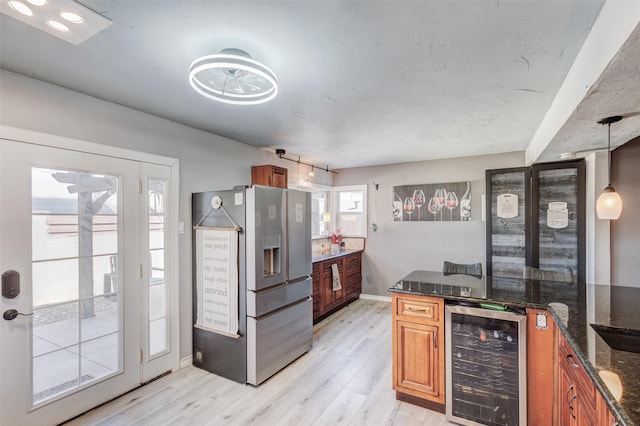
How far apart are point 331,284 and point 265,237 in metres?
2.06

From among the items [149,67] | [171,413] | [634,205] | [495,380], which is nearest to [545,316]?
[495,380]

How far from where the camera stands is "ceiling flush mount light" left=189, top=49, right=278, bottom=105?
5.06ft

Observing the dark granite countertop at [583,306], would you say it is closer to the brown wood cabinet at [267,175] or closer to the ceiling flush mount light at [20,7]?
the brown wood cabinet at [267,175]

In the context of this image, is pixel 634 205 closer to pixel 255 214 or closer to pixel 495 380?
pixel 495 380

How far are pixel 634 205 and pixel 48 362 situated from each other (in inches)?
215

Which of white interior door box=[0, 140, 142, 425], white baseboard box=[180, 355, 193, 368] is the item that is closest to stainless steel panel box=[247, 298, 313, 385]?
white baseboard box=[180, 355, 193, 368]

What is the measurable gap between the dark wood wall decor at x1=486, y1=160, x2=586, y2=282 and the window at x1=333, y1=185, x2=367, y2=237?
2143mm

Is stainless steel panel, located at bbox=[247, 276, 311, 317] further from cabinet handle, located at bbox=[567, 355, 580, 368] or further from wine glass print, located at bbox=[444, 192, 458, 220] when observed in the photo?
wine glass print, located at bbox=[444, 192, 458, 220]

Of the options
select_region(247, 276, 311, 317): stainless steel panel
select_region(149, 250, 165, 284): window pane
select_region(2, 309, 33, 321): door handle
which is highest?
select_region(149, 250, 165, 284): window pane

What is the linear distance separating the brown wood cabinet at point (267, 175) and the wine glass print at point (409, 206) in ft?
7.60

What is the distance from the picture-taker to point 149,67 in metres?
1.91

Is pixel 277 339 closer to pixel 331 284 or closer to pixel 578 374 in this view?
pixel 331 284

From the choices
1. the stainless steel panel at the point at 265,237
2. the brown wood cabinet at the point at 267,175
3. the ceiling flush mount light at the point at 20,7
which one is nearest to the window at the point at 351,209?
the brown wood cabinet at the point at 267,175

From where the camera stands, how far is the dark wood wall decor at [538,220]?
11.4 ft
